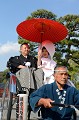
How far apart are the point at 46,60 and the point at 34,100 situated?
1.99m

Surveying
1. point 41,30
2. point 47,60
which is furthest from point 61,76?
point 41,30

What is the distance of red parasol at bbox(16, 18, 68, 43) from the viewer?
4980 mm

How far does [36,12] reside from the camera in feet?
77.0

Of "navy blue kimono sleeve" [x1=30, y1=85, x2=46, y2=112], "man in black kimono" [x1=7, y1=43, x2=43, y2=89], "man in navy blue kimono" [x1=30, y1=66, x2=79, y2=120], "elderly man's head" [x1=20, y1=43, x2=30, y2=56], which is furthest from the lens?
"elderly man's head" [x1=20, y1=43, x2=30, y2=56]

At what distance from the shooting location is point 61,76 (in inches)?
122

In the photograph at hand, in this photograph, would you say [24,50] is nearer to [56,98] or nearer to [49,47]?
[49,47]

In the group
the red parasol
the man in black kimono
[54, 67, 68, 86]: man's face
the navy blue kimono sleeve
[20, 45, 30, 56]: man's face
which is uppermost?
the red parasol

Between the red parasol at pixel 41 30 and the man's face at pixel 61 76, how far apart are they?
182 centimetres

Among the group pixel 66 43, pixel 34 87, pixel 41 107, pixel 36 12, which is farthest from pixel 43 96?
pixel 36 12

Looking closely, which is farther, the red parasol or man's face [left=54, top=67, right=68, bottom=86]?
the red parasol

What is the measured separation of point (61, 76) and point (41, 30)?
2304mm

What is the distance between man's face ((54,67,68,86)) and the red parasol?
182 centimetres

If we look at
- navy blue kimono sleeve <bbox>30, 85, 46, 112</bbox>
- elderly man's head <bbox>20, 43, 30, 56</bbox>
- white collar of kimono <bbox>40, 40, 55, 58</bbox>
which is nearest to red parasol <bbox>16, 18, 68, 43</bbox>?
white collar of kimono <bbox>40, 40, 55, 58</bbox>

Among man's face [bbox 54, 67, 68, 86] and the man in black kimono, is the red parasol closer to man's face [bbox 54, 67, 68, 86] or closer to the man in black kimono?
the man in black kimono
